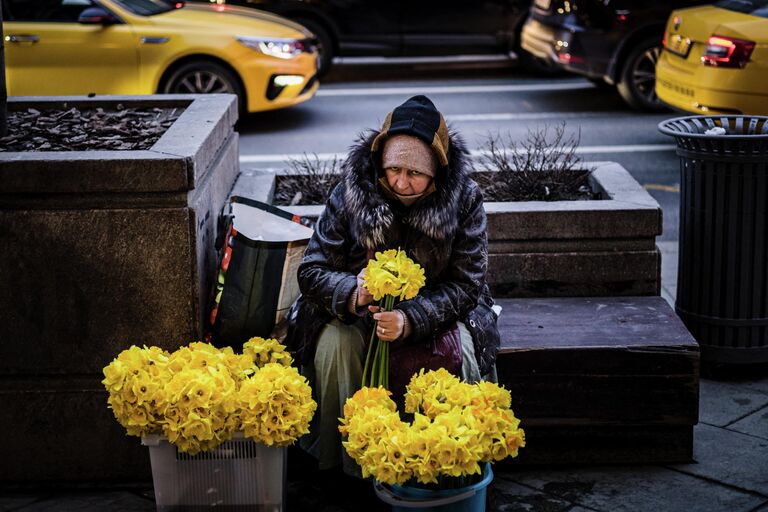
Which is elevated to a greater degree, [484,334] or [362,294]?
[362,294]

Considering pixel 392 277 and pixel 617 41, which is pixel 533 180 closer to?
pixel 392 277

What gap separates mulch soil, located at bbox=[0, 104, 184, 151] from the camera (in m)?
4.90

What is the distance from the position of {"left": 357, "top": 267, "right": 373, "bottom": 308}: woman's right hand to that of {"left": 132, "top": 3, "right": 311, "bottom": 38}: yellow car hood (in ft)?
26.2

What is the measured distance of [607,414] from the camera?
4.61 m

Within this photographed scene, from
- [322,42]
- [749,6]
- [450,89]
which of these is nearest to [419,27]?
[322,42]

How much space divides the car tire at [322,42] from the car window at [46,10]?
3.96 meters

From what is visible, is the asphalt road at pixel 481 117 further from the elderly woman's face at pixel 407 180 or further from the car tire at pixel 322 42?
the elderly woman's face at pixel 407 180

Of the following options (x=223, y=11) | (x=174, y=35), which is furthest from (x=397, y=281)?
(x=223, y=11)

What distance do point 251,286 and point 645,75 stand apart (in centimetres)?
910

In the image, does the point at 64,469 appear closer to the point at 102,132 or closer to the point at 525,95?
the point at 102,132

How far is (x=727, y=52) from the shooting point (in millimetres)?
9500

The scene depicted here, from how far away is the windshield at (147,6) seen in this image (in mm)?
11508

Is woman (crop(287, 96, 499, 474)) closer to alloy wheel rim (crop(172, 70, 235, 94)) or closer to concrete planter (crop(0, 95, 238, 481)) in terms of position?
concrete planter (crop(0, 95, 238, 481))

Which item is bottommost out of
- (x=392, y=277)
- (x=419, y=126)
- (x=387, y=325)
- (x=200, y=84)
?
(x=200, y=84)
